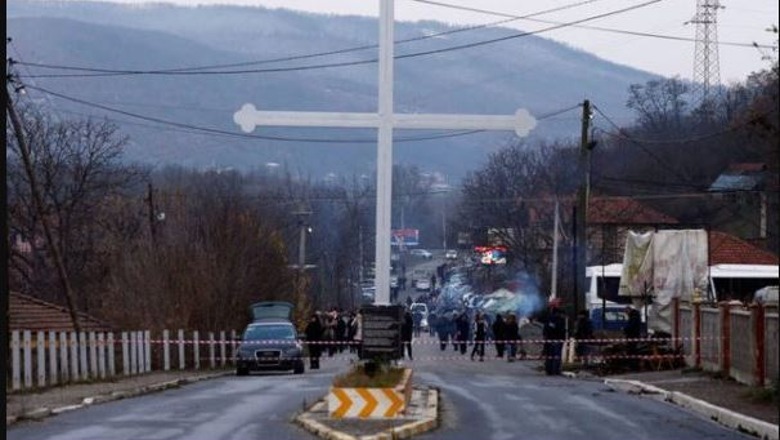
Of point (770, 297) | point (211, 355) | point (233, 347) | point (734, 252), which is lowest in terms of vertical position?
point (211, 355)

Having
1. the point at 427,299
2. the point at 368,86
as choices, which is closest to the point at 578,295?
Result: the point at 368,86

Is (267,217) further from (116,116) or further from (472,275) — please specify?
(116,116)

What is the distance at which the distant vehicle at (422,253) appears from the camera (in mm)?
104812

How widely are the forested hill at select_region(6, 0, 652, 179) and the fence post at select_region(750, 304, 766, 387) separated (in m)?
20.1

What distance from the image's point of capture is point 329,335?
5528cm

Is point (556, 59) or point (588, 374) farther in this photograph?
point (556, 59)

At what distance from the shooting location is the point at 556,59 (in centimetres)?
7638

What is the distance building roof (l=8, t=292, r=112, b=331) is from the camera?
42219 mm

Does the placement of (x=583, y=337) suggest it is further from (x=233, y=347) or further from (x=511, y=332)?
(x=233, y=347)

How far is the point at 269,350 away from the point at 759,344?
1929 cm

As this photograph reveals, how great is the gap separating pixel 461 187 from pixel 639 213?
11.6 meters

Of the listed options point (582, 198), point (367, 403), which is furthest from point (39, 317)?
point (367, 403)

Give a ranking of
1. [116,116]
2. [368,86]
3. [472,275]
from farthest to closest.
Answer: [116,116] → [472,275] → [368,86]

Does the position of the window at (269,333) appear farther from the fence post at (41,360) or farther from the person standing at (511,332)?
the fence post at (41,360)
